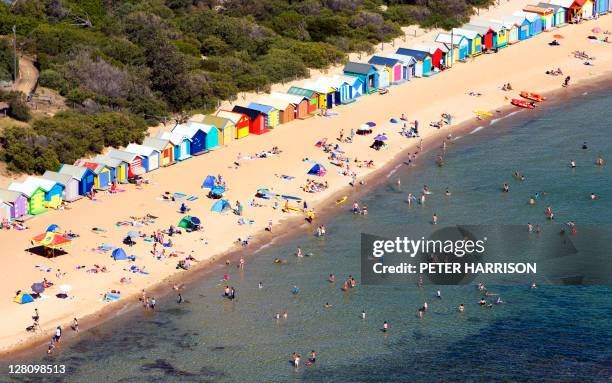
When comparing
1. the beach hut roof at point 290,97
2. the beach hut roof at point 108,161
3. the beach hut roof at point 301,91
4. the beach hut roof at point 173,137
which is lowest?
the beach hut roof at point 108,161

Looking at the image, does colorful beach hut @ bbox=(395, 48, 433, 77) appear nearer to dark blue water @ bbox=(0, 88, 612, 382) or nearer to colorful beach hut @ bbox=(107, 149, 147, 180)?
dark blue water @ bbox=(0, 88, 612, 382)

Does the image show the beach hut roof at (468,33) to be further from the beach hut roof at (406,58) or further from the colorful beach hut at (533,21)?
the beach hut roof at (406,58)

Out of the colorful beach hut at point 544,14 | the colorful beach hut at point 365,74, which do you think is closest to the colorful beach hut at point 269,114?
the colorful beach hut at point 365,74

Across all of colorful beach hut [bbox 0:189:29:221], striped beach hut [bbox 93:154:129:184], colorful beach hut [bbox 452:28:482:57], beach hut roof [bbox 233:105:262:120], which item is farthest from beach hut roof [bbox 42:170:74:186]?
colorful beach hut [bbox 452:28:482:57]

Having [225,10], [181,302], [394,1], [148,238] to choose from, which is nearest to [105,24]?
[225,10]

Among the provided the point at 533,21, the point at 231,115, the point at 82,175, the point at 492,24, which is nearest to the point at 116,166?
the point at 82,175

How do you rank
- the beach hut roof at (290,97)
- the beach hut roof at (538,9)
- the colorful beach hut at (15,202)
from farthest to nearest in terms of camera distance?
the beach hut roof at (538,9) → the beach hut roof at (290,97) → the colorful beach hut at (15,202)

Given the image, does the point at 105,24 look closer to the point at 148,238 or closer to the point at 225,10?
the point at 225,10
